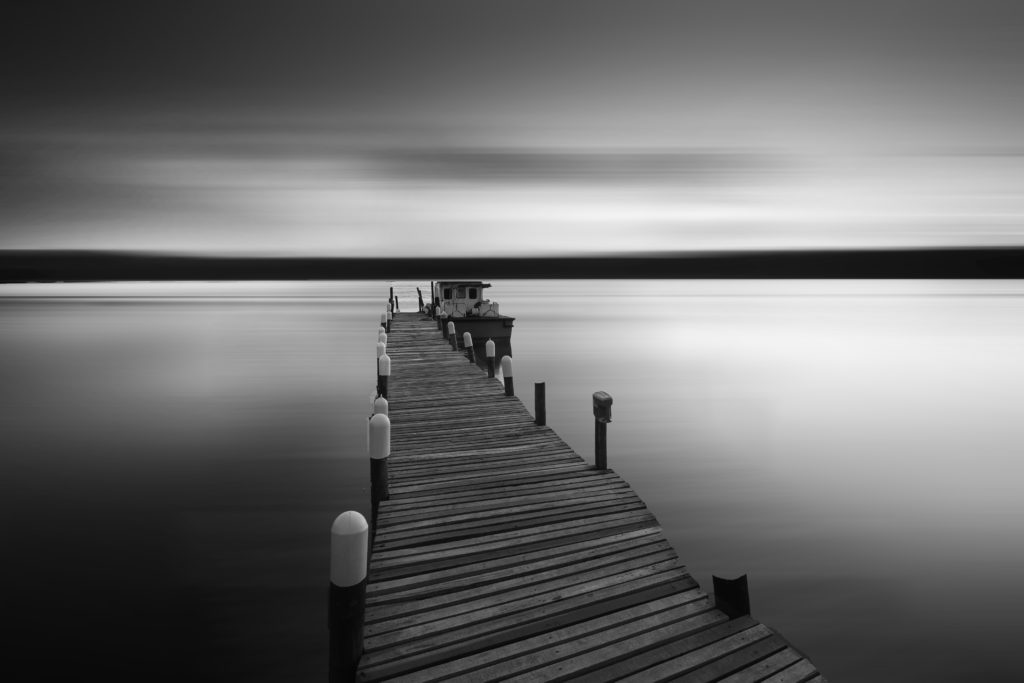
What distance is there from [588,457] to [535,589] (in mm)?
13631

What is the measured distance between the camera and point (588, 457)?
63.3 ft

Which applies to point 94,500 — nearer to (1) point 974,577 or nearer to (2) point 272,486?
(2) point 272,486

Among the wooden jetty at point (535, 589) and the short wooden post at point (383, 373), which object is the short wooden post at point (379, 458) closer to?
the wooden jetty at point (535, 589)

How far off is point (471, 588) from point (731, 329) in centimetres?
6845

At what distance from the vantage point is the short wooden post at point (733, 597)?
541 cm

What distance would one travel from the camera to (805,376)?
3584cm

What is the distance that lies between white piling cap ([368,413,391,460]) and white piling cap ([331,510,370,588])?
324cm

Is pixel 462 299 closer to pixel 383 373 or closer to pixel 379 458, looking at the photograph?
pixel 383 373

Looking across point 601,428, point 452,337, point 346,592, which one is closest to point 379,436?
point 346,592

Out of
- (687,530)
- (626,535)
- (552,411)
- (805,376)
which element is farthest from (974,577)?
(805,376)

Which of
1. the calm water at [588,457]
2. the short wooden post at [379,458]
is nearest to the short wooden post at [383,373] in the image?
the calm water at [588,457]

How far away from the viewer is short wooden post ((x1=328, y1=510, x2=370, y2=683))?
14.9 feet

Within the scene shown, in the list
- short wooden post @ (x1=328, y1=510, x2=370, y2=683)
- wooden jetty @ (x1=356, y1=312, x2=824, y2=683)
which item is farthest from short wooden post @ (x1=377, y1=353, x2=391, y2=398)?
short wooden post @ (x1=328, y1=510, x2=370, y2=683)

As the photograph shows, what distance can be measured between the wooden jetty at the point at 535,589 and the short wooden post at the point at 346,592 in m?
0.17
